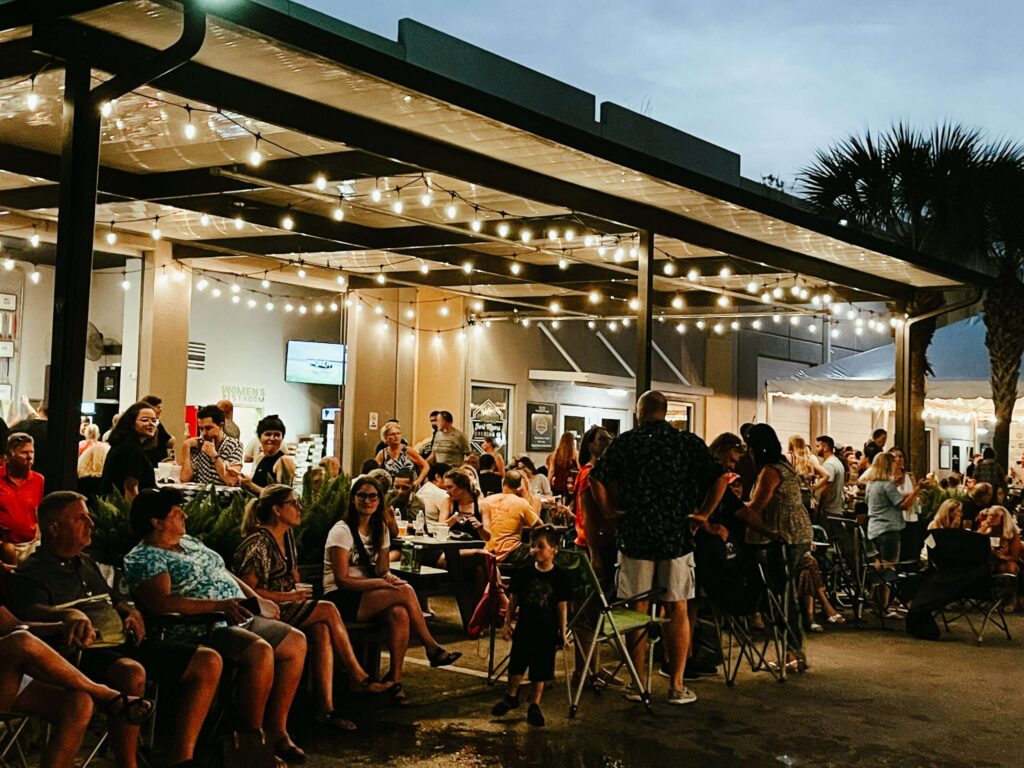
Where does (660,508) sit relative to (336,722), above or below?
above

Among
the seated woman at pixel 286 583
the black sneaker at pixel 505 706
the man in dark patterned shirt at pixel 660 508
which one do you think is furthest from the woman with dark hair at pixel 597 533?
the seated woman at pixel 286 583

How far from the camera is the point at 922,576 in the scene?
1077 cm

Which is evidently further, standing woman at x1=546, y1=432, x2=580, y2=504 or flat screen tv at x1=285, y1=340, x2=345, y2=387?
flat screen tv at x1=285, y1=340, x2=345, y2=387

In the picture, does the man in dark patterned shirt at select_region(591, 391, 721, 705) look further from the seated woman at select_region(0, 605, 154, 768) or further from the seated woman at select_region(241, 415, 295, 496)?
the seated woman at select_region(0, 605, 154, 768)

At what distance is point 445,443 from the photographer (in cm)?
1516

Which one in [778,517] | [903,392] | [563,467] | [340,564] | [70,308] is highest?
[903,392]

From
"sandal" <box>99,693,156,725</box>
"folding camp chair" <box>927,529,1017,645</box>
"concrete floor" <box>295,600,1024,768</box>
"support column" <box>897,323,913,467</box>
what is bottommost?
"concrete floor" <box>295,600,1024,768</box>

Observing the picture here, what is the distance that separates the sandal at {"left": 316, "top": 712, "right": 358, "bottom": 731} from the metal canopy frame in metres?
1.79

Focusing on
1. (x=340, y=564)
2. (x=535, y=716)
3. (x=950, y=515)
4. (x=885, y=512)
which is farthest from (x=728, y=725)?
(x=885, y=512)

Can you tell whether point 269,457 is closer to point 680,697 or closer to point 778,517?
point 778,517

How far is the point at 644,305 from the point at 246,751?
21.4ft

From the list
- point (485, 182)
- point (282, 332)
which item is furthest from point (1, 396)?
point (485, 182)

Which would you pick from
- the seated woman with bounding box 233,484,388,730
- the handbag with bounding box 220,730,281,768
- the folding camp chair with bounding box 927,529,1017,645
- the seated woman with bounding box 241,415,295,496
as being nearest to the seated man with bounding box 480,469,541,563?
the seated woman with bounding box 241,415,295,496

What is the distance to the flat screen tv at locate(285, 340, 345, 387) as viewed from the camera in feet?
59.7
